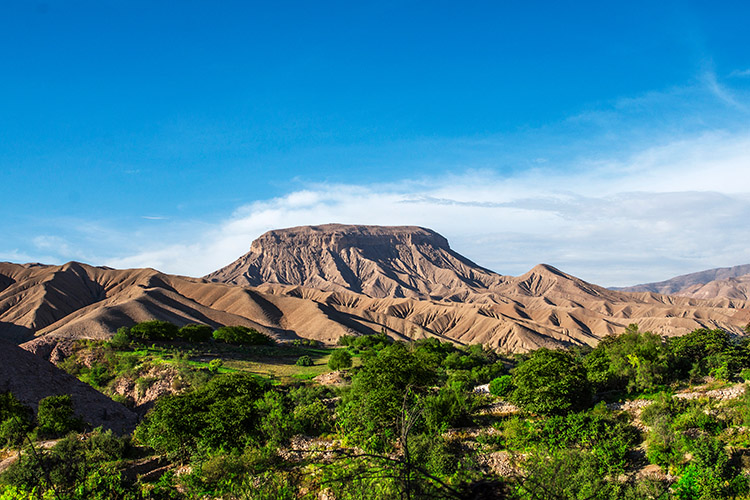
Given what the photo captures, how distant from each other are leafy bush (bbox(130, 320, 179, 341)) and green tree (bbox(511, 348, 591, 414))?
50737 mm

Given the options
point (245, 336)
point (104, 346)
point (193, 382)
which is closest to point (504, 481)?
point (193, 382)

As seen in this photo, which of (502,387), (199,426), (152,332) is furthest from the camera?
(152,332)

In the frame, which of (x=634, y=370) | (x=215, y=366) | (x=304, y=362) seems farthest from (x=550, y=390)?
(x=304, y=362)

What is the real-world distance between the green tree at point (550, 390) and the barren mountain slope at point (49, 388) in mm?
27299

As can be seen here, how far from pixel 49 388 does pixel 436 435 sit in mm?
27781

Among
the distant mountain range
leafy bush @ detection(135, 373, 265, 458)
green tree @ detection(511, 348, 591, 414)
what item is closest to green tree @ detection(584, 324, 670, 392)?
green tree @ detection(511, 348, 591, 414)

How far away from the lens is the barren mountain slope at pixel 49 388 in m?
32.7

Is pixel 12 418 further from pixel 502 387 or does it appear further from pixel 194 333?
pixel 194 333

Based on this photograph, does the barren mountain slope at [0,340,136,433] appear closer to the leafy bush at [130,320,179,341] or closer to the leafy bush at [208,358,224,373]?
the leafy bush at [208,358,224,373]

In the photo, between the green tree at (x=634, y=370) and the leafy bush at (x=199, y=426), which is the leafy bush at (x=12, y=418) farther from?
the green tree at (x=634, y=370)

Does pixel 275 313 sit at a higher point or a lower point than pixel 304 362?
higher

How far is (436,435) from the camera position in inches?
974

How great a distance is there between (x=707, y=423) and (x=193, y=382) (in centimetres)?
3704

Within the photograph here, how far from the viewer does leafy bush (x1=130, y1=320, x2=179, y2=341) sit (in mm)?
63906
